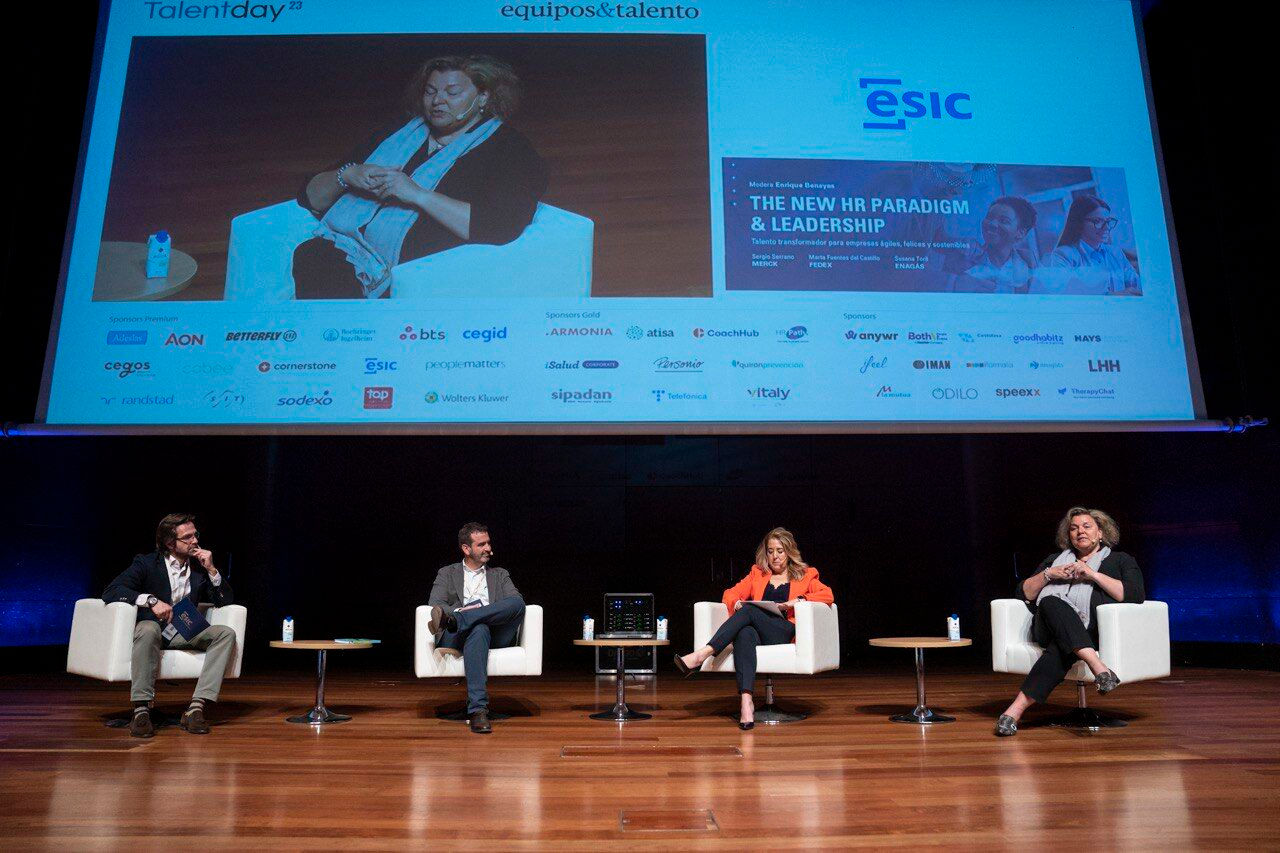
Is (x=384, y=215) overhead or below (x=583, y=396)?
overhead

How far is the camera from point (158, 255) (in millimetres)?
4473

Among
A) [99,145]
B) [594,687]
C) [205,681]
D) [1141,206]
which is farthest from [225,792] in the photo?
[1141,206]

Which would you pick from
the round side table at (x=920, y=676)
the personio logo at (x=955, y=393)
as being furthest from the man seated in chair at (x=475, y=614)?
the personio logo at (x=955, y=393)

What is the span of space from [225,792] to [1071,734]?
2997mm

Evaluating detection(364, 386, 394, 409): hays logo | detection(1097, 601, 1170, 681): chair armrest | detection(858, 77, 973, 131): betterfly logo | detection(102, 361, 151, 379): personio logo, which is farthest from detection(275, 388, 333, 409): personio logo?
detection(1097, 601, 1170, 681): chair armrest

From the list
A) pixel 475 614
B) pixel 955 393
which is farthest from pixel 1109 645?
pixel 475 614

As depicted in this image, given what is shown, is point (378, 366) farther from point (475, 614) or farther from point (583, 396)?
point (475, 614)

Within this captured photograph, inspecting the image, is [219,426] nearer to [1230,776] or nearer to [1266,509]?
[1230,776]

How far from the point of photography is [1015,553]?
671 centimetres

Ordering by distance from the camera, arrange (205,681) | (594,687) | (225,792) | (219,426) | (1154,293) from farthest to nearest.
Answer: (594,687)
(1154,293)
(219,426)
(205,681)
(225,792)

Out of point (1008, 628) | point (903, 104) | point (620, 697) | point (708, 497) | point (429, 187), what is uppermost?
point (903, 104)

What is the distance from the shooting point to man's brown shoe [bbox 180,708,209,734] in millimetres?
3549

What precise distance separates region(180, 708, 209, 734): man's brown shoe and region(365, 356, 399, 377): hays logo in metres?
1.64

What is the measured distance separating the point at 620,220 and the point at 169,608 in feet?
9.01
